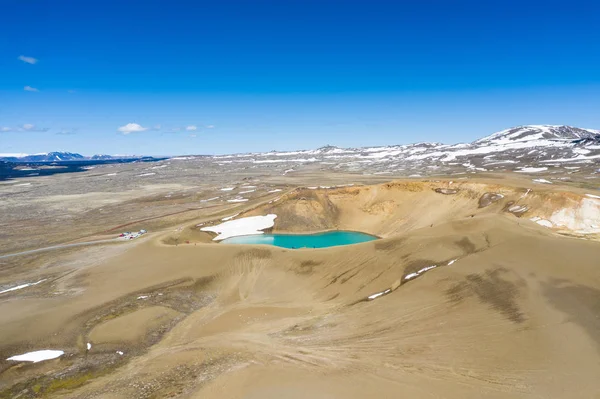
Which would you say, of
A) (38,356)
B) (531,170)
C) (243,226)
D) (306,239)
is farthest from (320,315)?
(531,170)

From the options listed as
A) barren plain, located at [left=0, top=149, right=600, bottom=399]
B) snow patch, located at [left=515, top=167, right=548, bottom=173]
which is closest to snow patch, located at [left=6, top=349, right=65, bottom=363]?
barren plain, located at [left=0, top=149, right=600, bottom=399]

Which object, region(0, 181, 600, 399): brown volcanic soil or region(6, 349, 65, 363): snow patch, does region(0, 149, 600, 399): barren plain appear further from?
region(6, 349, 65, 363): snow patch

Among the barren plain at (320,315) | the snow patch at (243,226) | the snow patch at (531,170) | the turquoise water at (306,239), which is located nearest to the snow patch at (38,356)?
the barren plain at (320,315)

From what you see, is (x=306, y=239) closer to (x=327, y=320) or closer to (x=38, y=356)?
(x=327, y=320)

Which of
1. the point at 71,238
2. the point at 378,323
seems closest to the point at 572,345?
the point at 378,323

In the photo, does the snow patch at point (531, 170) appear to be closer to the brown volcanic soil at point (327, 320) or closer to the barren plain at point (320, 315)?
the barren plain at point (320, 315)

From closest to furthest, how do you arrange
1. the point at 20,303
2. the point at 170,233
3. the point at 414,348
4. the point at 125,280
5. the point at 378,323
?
the point at 414,348 < the point at 378,323 < the point at 20,303 < the point at 125,280 < the point at 170,233

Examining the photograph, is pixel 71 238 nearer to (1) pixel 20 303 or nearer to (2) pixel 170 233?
(2) pixel 170 233
